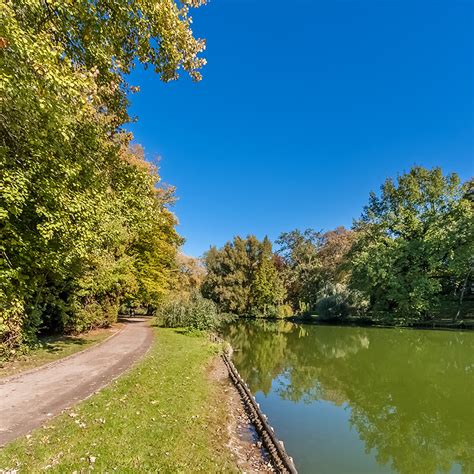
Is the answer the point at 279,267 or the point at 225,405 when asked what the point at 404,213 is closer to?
the point at 279,267

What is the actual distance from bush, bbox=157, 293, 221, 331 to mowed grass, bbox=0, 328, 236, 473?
13.7 meters

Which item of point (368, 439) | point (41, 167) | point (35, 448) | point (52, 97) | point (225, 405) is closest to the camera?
point (35, 448)

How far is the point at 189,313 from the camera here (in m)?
24.2

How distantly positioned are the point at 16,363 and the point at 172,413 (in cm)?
638

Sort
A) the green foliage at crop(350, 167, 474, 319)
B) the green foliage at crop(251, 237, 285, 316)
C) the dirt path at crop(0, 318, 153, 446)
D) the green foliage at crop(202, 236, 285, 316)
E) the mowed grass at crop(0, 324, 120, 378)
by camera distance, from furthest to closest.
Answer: the green foliage at crop(251, 237, 285, 316), the green foliage at crop(202, 236, 285, 316), the green foliage at crop(350, 167, 474, 319), the mowed grass at crop(0, 324, 120, 378), the dirt path at crop(0, 318, 153, 446)

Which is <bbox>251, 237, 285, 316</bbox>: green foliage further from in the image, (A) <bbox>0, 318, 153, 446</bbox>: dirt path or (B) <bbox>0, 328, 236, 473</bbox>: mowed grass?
Result: (B) <bbox>0, 328, 236, 473</bbox>: mowed grass

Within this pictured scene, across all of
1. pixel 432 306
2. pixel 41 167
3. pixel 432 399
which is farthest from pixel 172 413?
pixel 432 306

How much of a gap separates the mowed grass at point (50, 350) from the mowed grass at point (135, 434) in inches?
129

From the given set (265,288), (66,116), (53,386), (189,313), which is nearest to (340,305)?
(265,288)

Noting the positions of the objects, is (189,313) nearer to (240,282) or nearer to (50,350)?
(50,350)

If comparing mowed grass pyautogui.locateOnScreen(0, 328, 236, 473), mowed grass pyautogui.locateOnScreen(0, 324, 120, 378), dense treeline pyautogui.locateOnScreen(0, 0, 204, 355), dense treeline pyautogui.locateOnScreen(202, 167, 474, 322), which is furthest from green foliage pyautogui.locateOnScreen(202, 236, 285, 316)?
mowed grass pyautogui.locateOnScreen(0, 328, 236, 473)

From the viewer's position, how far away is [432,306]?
112ft

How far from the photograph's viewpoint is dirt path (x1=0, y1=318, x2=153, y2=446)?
6199mm

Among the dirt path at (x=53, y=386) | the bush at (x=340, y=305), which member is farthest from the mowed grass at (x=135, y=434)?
the bush at (x=340, y=305)
